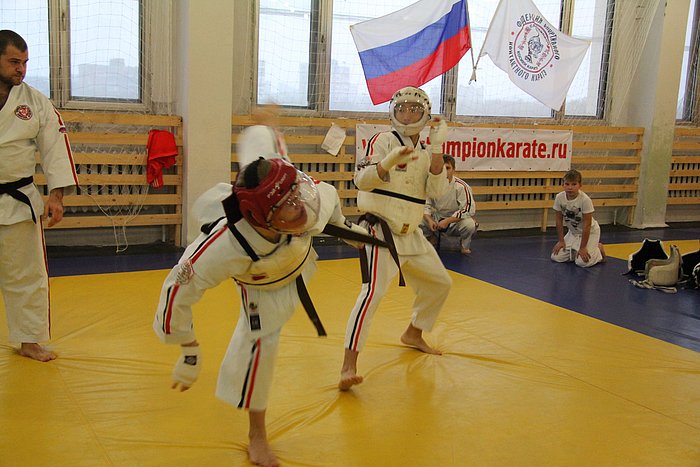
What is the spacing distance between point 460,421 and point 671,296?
3584 millimetres

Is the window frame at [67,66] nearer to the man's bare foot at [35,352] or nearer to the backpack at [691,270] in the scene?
the man's bare foot at [35,352]

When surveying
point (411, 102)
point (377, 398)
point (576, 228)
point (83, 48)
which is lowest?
point (377, 398)

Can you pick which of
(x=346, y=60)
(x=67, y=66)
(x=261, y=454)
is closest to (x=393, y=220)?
(x=261, y=454)

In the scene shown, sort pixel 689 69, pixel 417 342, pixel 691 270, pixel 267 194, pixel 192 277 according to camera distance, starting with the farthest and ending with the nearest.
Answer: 1. pixel 689 69
2. pixel 691 270
3. pixel 417 342
4. pixel 192 277
5. pixel 267 194

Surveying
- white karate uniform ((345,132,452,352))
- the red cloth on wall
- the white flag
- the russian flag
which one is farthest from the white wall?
white karate uniform ((345,132,452,352))

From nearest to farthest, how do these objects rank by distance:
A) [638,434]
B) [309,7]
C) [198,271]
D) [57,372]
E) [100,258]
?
[198,271] < [638,434] < [57,372] < [100,258] < [309,7]

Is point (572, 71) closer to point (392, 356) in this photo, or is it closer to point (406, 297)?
point (406, 297)

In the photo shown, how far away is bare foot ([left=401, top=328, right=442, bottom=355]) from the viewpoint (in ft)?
13.5

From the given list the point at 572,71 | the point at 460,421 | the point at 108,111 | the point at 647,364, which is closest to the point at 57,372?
the point at 460,421

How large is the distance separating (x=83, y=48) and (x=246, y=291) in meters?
5.53

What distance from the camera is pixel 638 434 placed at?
Answer: 3.07 metres

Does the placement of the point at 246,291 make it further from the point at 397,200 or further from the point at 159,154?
the point at 159,154

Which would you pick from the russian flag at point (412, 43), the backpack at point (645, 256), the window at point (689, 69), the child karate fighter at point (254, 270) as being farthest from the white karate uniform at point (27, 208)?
the window at point (689, 69)

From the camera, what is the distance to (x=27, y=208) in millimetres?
3686
